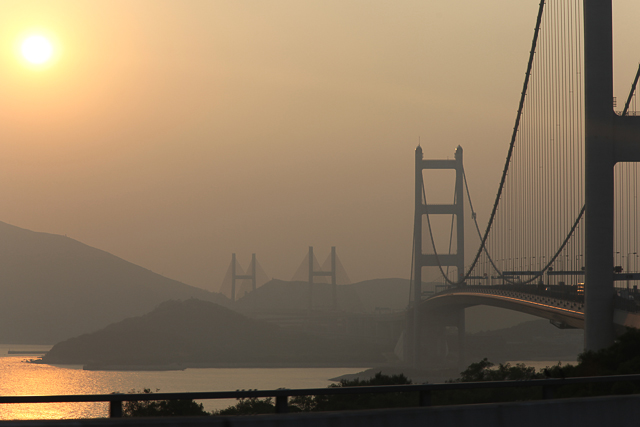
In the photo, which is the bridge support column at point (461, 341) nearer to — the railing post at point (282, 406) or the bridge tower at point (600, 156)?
the bridge tower at point (600, 156)

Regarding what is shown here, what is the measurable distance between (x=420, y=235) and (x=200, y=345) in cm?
7195

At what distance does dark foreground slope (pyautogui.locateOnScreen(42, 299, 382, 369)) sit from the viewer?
12424 centimetres

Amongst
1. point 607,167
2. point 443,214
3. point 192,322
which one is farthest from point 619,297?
point 192,322

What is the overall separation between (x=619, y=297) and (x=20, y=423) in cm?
2168

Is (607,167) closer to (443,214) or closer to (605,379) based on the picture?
(605,379)

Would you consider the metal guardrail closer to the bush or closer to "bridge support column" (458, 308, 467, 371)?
the bush

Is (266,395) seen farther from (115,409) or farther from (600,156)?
(600,156)

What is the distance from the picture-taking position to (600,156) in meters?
24.1

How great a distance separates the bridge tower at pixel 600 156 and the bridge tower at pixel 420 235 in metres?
49.1

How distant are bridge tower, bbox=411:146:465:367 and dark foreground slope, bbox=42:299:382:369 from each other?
36609 mm

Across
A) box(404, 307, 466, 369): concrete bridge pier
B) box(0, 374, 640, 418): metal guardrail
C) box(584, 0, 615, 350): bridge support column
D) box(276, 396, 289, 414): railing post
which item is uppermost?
box(584, 0, 615, 350): bridge support column

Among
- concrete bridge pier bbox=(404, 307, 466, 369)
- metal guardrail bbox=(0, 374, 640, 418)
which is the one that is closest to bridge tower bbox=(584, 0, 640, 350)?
metal guardrail bbox=(0, 374, 640, 418)

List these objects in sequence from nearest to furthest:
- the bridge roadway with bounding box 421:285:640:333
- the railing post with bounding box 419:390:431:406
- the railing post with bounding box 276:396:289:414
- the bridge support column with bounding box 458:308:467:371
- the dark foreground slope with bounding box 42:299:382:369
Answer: the railing post with bounding box 276:396:289:414
the railing post with bounding box 419:390:431:406
the bridge roadway with bounding box 421:285:640:333
the bridge support column with bounding box 458:308:467:371
the dark foreground slope with bounding box 42:299:382:369

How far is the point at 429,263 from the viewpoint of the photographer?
77.9 m
